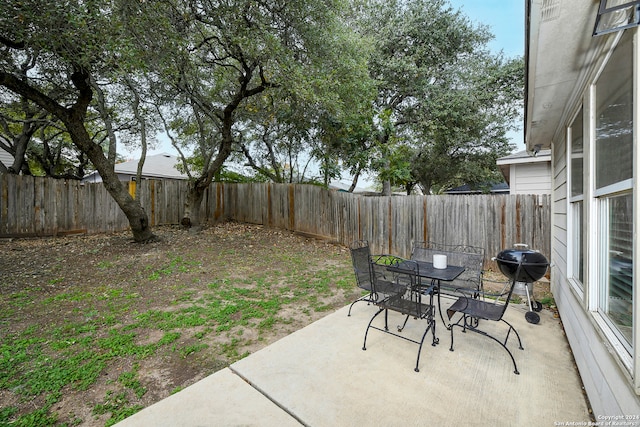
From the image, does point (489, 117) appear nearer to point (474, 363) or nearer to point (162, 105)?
point (474, 363)

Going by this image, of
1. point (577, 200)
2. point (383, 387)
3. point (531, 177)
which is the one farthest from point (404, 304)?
point (531, 177)

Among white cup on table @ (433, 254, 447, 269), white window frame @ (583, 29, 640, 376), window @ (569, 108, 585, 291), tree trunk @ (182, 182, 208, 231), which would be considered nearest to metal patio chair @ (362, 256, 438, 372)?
white cup on table @ (433, 254, 447, 269)

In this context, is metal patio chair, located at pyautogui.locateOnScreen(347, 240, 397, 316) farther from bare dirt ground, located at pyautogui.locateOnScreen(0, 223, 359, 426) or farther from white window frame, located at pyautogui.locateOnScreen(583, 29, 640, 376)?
white window frame, located at pyautogui.locateOnScreen(583, 29, 640, 376)

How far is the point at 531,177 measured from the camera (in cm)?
766

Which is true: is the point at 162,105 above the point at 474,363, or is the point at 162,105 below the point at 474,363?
above

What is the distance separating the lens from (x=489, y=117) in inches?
414

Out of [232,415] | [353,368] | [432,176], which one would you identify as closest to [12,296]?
[232,415]

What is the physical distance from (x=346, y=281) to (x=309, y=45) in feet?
16.9

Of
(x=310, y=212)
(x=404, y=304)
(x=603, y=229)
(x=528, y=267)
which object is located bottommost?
(x=404, y=304)

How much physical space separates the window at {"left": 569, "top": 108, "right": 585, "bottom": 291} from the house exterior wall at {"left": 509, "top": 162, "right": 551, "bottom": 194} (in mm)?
5508

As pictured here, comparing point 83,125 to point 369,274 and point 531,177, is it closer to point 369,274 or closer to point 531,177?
point 369,274

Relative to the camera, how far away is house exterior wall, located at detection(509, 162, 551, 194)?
751 cm

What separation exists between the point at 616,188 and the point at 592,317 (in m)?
0.92

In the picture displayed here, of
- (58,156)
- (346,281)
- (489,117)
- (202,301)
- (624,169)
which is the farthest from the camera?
(58,156)
